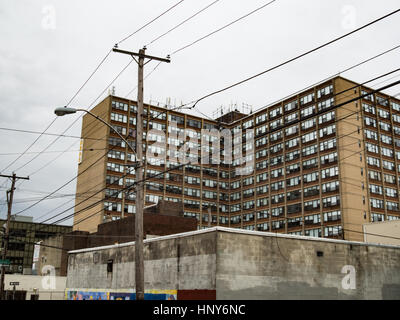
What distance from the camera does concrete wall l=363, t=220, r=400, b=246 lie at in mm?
45062

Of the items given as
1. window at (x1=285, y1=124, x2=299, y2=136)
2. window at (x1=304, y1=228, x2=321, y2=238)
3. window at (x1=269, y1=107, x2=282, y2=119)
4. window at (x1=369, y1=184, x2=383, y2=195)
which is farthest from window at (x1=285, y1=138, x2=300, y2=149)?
window at (x1=304, y1=228, x2=321, y2=238)

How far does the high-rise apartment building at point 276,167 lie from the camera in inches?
3044

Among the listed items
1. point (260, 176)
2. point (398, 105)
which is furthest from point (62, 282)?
point (398, 105)

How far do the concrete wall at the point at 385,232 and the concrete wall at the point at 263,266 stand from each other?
53.2 ft

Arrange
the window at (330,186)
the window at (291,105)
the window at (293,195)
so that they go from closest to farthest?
1. the window at (330,186)
2. the window at (293,195)
3. the window at (291,105)

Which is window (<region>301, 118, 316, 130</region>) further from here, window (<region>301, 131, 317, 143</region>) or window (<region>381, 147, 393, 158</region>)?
window (<region>381, 147, 393, 158</region>)

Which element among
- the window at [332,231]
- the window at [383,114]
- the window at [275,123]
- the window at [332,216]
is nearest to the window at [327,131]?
the window at [383,114]

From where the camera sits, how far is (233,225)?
102m

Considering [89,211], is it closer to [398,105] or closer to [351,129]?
[351,129]

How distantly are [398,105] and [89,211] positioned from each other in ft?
219

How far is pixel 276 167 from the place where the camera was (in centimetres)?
9169

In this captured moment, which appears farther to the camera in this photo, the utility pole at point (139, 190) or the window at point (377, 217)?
the window at point (377, 217)

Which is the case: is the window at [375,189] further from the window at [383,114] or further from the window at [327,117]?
the window at [383,114]
